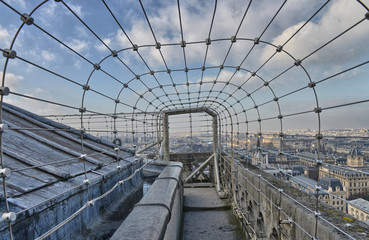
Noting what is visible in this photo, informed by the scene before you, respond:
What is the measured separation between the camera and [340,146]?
2.01 m

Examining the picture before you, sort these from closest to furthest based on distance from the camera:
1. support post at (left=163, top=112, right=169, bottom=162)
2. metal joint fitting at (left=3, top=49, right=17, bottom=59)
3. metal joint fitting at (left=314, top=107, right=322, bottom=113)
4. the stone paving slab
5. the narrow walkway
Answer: metal joint fitting at (left=3, top=49, right=17, bottom=59) < metal joint fitting at (left=314, top=107, right=322, bottom=113) < the narrow walkway < the stone paving slab < support post at (left=163, top=112, right=169, bottom=162)

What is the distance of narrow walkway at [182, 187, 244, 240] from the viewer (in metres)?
4.25

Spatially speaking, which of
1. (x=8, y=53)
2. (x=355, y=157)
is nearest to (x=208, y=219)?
(x=355, y=157)

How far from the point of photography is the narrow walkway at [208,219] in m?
4.25

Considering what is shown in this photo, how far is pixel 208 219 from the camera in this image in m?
4.93

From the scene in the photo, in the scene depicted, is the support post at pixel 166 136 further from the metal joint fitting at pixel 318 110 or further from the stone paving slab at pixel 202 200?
the metal joint fitting at pixel 318 110

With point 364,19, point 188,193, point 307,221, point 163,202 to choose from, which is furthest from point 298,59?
point 188,193

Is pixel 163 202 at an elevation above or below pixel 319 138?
below

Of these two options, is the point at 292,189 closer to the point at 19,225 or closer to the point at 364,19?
the point at 364,19

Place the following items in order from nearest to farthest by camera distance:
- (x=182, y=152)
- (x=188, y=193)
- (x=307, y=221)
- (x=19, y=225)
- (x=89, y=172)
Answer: (x=19, y=225), (x=307, y=221), (x=89, y=172), (x=188, y=193), (x=182, y=152)

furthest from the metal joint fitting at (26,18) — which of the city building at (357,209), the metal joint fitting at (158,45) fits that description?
the city building at (357,209)

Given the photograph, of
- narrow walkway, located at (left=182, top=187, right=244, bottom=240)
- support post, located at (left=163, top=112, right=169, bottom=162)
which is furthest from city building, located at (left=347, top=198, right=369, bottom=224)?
support post, located at (left=163, top=112, right=169, bottom=162)

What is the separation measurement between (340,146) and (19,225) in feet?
8.24

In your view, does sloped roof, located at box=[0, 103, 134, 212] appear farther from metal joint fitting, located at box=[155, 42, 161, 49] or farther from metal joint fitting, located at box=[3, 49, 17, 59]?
metal joint fitting, located at box=[155, 42, 161, 49]
